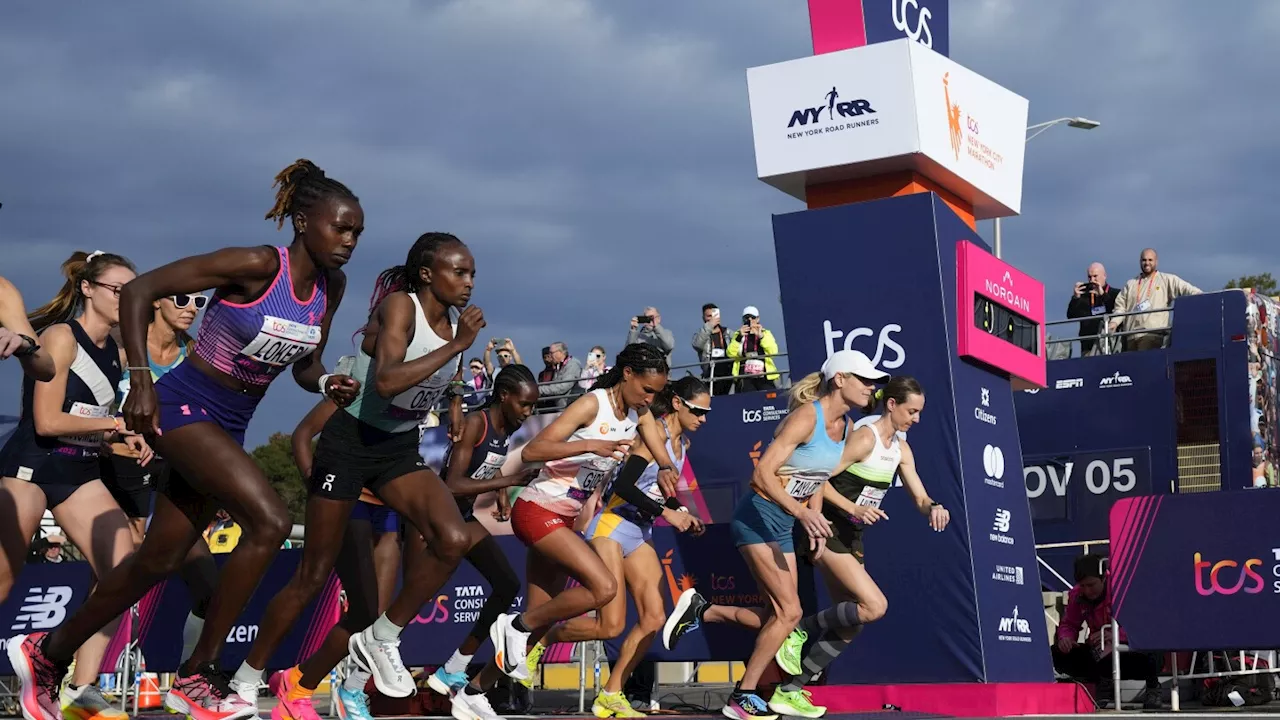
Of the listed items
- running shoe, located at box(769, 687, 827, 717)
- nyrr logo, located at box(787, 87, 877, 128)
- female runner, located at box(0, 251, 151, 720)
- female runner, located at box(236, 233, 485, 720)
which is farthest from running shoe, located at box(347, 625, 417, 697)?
nyrr logo, located at box(787, 87, 877, 128)

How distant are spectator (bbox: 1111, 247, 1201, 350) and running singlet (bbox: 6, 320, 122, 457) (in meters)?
13.4

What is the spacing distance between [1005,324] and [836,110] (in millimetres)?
2000

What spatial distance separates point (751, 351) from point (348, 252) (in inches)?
551

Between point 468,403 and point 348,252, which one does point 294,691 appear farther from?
point 468,403

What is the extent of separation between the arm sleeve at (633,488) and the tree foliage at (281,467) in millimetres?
39210

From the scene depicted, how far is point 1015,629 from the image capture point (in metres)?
10.3

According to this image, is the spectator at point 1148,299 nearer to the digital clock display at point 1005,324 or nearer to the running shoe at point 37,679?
the digital clock display at point 1005,324

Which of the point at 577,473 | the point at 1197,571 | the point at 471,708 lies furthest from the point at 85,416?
the point at 1197,571

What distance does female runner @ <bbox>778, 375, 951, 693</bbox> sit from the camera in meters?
9.23

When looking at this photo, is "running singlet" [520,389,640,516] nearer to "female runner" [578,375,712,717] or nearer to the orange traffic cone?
"female runner" [578,375,712,717]

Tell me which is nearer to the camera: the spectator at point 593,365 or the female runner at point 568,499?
the female runner at point 568,499

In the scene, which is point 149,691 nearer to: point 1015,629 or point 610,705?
point 610,705

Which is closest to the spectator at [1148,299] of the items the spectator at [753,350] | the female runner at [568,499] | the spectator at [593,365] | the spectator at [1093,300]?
the spectator at [1093,300]

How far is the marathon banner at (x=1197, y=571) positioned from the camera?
32.0ft
